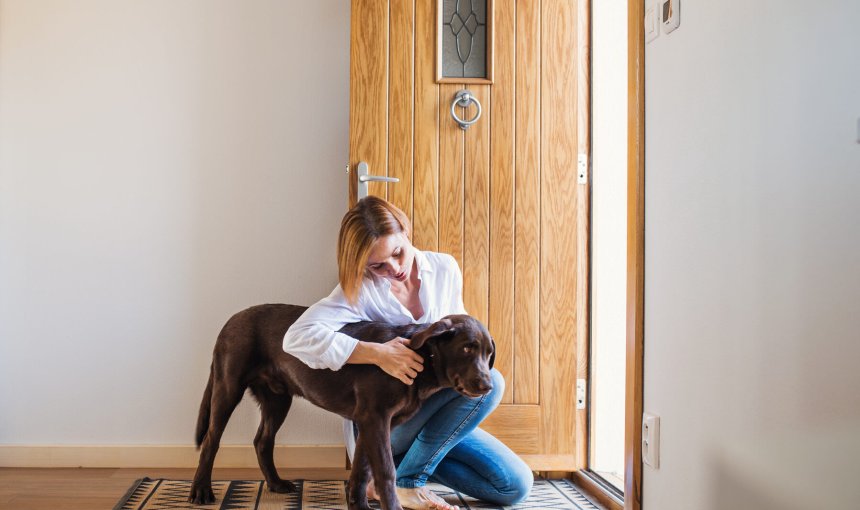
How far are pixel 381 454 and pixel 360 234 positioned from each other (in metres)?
0.55

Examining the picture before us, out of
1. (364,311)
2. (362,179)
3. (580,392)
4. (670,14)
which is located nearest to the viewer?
(670,14)

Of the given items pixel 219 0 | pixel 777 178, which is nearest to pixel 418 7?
pixel 219 0

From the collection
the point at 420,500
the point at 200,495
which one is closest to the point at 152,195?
the point at 200,495

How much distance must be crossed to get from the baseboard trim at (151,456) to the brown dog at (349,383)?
410 mm

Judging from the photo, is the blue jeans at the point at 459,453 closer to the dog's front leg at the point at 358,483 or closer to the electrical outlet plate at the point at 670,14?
the dog's front leg at the point at 358,483

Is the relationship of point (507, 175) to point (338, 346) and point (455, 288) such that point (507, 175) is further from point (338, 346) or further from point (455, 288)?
point (338, 346)

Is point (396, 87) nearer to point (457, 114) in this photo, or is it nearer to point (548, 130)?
point (457, 114)

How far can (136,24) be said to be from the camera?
2770 mm

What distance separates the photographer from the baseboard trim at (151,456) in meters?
2.67

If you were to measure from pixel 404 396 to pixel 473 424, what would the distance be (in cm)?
36

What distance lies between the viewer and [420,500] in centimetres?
206

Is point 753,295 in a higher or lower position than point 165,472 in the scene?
higher

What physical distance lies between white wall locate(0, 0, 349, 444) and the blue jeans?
0.66 meters

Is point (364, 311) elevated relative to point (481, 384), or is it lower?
elevated
